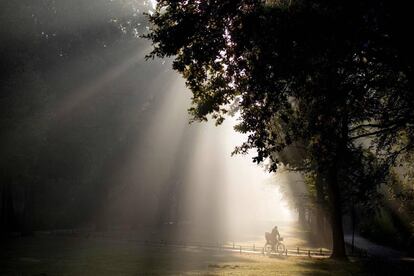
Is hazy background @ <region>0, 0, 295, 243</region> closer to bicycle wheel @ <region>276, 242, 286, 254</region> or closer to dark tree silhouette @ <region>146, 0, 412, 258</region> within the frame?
bicycle wheel @ <region>276, 242, 286, 254</region>

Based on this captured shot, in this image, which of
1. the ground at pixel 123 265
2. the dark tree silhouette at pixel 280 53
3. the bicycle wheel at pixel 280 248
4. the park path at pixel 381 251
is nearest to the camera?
the dark tree silhouette at pixel 280 53

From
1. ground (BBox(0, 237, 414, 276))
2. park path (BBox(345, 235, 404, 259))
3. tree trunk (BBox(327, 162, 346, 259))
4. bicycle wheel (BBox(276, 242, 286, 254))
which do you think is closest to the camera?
ground (BBox(0, 237, 414, 276))

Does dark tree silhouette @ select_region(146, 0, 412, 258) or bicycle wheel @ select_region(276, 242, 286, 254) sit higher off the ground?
dark tree silhouette @ select_region(146, 0, 412, 258)

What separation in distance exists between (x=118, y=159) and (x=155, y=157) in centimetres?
518

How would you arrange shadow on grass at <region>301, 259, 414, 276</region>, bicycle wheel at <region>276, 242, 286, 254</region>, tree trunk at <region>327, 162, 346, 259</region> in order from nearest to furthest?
shadow on grass at <region>301, 259, 414, 276</region> → tree trunk at <region>327, 162, 346, 259</region> → bicycle wheel at <region>276, 242, 286, 254</region>

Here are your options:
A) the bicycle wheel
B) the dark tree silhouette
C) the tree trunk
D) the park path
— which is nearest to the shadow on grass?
the tree trunk

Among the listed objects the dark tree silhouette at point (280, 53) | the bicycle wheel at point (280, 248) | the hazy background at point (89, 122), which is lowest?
the bicycle wheel at point (280, 248)

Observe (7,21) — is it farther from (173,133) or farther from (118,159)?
(173,133)

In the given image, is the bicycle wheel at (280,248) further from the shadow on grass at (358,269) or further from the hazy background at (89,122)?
the hazy background at (89,122)

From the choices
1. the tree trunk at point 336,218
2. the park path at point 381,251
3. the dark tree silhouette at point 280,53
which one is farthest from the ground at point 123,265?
the park path at point 381,251

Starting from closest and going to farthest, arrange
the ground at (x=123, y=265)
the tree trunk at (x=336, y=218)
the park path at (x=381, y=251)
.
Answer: the ground at (x=123, y=265) < the tree trunk at (x=336, y=218) < the park path at (x=381, y=251)

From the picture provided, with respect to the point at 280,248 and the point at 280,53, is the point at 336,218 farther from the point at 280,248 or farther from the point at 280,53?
the point at 280,53

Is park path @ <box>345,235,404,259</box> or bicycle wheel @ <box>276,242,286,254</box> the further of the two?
park path @ <box>345,235,404,259</box>

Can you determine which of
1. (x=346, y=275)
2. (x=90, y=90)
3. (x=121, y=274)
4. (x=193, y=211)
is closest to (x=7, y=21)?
(x=90, y=90)
